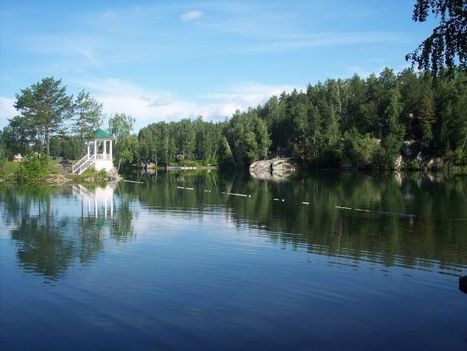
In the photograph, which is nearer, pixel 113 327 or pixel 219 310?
pixel 113 327

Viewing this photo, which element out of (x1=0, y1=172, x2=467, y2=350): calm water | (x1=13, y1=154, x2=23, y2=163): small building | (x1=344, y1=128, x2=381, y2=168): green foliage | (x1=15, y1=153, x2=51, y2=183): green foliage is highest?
(x1=344, y1=128, x2=381, y2=168): green foliage

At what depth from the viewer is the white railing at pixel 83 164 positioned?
62531 millimetres

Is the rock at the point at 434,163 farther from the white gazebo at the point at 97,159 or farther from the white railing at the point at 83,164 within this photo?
the white railing at the point at 83,164

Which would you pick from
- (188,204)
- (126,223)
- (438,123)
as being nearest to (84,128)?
(188,204)

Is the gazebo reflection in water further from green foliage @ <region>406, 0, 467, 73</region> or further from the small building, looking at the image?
the small building

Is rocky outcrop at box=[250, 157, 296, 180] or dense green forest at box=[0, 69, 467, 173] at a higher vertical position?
dense green forest at box=[0, 69, 467, 173]

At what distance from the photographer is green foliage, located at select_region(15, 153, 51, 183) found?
58031mm

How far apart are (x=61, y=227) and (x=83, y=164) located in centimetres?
4164

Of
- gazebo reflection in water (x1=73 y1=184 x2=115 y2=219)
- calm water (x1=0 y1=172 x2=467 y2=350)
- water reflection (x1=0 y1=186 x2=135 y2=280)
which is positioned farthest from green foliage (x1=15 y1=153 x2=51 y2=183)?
calm water (x1=0 y1=172 x2=467 y2=350)

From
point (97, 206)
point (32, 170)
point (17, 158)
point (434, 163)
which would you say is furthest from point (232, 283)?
point (434, 163)

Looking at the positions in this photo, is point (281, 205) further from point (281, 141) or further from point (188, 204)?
point (281, 141)

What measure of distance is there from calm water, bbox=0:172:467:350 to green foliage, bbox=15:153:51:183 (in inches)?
1340

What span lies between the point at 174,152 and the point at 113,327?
5540 inches

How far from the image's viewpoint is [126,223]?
25438 mm
